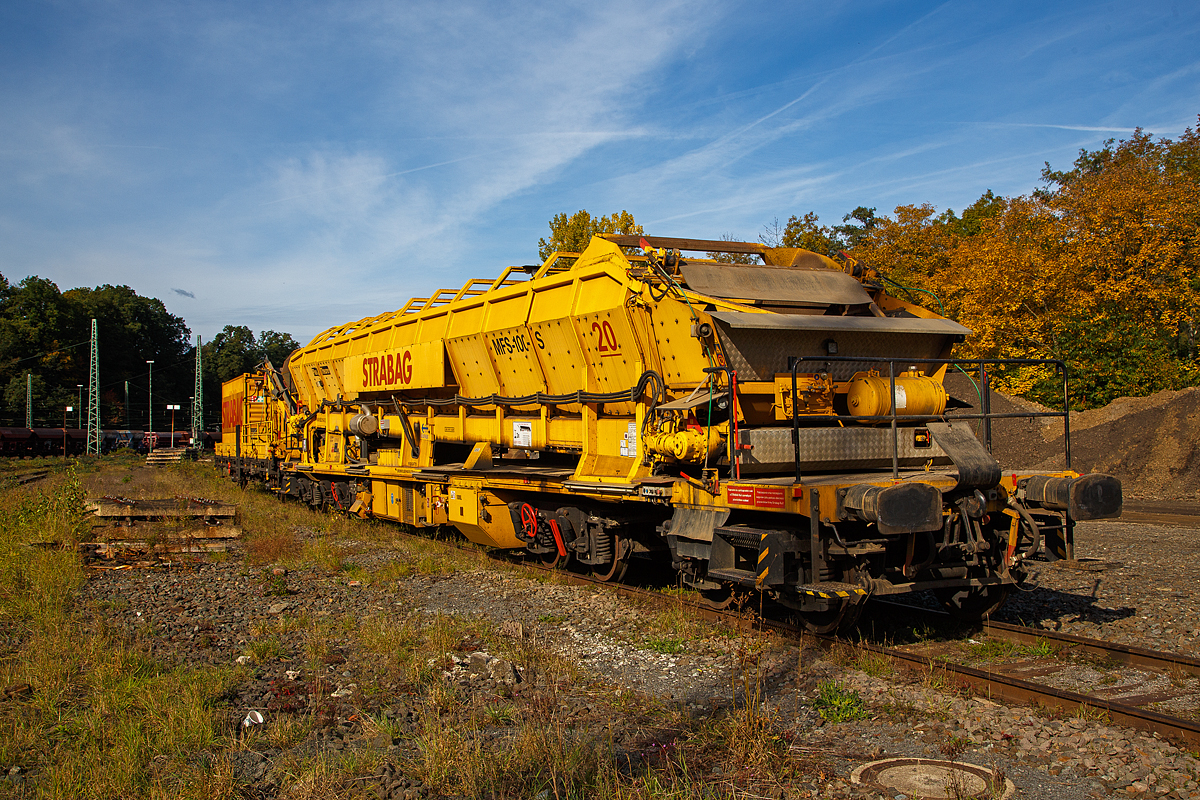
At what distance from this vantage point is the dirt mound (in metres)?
18.5

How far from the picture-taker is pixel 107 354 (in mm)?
88438

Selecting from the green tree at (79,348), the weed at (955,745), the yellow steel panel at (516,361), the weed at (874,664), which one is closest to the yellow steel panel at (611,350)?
the yellow steel panel at (516,361)

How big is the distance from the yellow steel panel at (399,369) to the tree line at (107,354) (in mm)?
54402

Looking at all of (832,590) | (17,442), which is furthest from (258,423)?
(17,442)

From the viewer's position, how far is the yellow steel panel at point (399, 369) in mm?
11570

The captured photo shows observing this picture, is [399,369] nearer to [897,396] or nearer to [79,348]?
[897,396]

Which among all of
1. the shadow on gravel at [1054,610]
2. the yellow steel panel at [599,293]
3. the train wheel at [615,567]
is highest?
the yellow steel panel at [599,293]

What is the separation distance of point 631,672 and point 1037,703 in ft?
8.88

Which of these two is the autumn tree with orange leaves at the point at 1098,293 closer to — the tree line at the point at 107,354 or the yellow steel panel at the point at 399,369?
the yellow steel panel at the point at 399,369

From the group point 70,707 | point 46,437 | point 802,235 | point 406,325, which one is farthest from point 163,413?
point 70,707

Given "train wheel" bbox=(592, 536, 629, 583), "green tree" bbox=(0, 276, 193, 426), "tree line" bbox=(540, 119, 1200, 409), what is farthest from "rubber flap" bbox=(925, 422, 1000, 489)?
"green tree" bbox=(0, 276, 193, 426)

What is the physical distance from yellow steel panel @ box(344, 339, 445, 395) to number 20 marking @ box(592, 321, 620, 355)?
386cm

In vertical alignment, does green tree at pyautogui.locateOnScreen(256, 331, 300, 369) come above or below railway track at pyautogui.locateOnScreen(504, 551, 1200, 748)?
above

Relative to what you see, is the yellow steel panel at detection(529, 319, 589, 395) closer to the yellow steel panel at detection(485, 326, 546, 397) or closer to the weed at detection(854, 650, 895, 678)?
the yellow steel panel at detection(485, 326, 546, 397)
